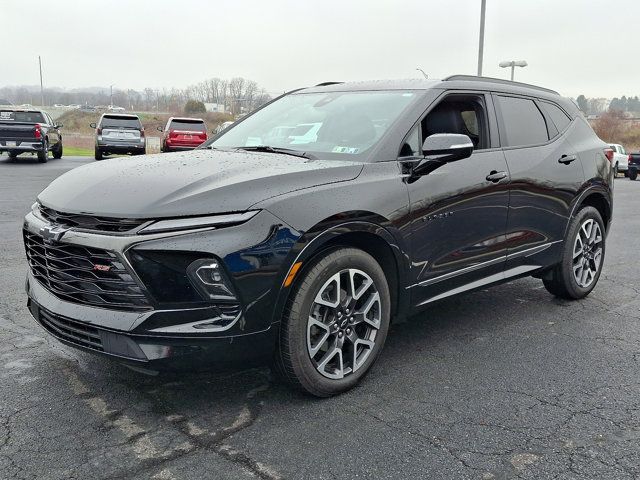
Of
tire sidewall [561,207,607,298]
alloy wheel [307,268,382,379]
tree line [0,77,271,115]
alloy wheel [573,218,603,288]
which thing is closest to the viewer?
alloy wheel [307,268,382,379]

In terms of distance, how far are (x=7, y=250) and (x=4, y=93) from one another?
126 m

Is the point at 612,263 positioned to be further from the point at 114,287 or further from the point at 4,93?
the point at 4,93

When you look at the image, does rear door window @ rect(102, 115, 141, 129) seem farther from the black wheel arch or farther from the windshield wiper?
the black wheel arch

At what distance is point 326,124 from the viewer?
4043 mm

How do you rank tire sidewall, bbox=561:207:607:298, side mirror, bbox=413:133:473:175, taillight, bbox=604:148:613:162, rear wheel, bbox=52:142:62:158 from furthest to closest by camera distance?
rear wheel, bbox=52:142:62:158 < taillight, bbox=604:148:613:162 < tire sidewall, bbox=561:207:607:298 < side mirror, bbox=413:133:473:175

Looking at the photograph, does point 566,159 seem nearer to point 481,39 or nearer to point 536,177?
point 536,177

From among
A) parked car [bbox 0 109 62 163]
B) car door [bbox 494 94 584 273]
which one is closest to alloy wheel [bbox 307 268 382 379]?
car door [bbox 494 94 584 273]

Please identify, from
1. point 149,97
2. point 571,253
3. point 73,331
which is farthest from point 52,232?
point 149,97

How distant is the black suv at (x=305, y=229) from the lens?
9.08ft

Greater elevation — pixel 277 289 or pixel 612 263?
pixel 277 289

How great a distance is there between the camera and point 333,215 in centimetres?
312

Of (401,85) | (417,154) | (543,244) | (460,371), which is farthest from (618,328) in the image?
(401,85)

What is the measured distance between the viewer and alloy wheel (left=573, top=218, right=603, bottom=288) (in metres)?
5.21

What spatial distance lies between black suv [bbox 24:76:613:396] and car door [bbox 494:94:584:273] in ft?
0.06
